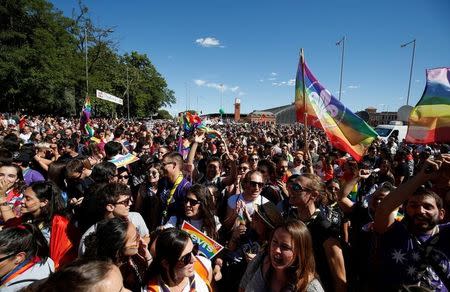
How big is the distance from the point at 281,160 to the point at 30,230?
4.17 meters

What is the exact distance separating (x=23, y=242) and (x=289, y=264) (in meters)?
1.98

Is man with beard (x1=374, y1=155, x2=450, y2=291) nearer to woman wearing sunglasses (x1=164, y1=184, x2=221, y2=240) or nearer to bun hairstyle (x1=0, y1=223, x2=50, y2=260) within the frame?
woman wearing sunglasses (x1=164, y1=184, x2=221, y2=240)

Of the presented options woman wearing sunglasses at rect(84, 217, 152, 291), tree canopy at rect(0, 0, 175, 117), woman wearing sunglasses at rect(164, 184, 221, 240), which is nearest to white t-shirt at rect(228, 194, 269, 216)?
woman wearing sunglasses at rect(164, 184, 221, 240)

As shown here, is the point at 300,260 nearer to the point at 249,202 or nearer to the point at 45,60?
the point at 249,202

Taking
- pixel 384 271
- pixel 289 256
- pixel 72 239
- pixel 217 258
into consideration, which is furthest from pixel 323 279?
pixel 72 239

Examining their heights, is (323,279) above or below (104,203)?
below

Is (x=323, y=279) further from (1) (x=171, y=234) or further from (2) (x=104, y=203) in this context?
(2) (x=104, y=203)

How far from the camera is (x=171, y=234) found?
6.73ft

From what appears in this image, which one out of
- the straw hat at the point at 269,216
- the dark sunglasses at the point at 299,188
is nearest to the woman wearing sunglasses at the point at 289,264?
the straw hat at the point at 269,216

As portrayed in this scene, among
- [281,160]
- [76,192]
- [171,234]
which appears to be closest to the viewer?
[171,234]

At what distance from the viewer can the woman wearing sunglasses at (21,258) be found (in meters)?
1.87

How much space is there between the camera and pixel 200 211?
10.1ft

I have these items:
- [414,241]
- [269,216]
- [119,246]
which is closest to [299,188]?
[269,216]

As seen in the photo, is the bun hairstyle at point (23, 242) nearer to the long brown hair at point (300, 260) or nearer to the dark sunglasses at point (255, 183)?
the long brown hair at point (300, 260)
